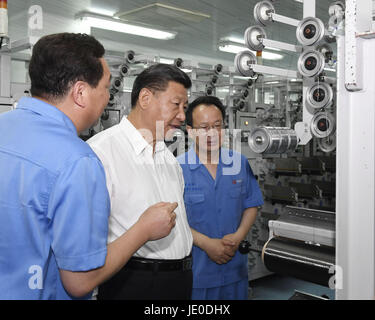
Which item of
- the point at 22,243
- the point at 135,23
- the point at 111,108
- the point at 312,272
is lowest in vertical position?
the point at 312,272

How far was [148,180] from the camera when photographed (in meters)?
1.57

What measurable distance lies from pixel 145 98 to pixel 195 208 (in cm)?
78

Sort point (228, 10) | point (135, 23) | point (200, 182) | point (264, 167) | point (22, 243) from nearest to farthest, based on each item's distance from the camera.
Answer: point (22, 243), point (200, 182), point (264, 167), point (228, 10), point (135, 23)

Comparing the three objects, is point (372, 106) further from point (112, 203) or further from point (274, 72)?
point (274, 72)

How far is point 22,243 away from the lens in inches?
38.9

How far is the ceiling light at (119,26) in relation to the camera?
20.0ft

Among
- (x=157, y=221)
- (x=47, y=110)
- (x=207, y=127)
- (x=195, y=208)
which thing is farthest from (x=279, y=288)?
(x=47, y=110)

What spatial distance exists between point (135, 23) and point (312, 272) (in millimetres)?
5731

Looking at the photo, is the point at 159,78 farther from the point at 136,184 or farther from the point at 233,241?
the point at 233,241

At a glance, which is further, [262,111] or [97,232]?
[262,111]

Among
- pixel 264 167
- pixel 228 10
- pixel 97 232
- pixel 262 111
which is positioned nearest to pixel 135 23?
pixel 228 10

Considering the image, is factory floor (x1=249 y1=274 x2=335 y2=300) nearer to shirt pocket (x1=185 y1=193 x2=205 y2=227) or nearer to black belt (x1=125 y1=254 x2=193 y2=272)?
shirt pocket (x1=185 y1=193 x2=205 y2=227)

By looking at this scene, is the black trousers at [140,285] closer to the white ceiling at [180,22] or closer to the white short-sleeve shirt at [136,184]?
the white short-sleeve shirt at [136,184]

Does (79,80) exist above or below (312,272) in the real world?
above
